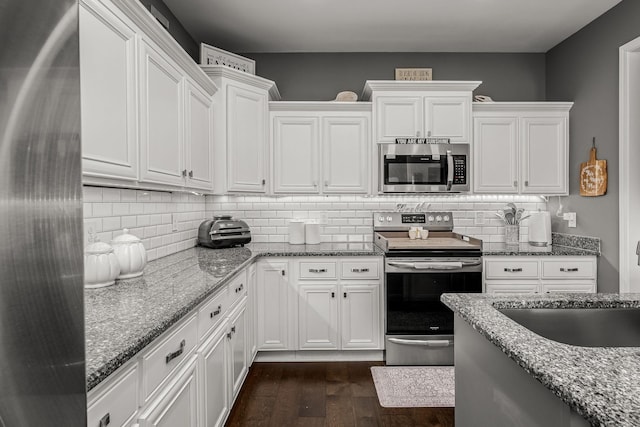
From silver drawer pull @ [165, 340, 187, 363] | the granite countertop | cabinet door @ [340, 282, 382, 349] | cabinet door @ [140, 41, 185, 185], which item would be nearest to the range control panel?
the granite countertop

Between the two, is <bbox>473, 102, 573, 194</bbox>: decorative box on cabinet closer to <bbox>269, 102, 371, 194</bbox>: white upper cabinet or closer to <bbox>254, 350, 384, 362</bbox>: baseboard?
<bbox>269, 102, 371, 194</bbox>: white upper cabinet

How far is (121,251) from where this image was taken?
1859 millimetres

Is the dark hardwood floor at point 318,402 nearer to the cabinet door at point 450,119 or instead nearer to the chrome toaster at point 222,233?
the chrome toaster at point 222,233

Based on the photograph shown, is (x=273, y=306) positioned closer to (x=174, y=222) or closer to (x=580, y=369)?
(x=174, y=222)

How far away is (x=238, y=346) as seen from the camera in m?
2.46

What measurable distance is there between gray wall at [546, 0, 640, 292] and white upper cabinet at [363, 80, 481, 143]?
37.0 inches

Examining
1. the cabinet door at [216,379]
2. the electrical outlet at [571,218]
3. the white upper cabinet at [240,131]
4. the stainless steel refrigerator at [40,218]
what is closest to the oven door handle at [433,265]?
the electrical outlet at [571,218]

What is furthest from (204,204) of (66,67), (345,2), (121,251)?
(66,67)

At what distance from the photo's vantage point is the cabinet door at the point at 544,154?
3596 millimetres

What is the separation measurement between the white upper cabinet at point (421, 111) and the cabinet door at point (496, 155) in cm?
19

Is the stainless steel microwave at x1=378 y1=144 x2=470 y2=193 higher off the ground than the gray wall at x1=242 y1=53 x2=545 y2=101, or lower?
lower

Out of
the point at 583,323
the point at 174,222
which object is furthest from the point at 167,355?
the point at 174,222

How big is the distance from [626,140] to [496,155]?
37.6 inches

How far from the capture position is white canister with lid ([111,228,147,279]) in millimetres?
1859
